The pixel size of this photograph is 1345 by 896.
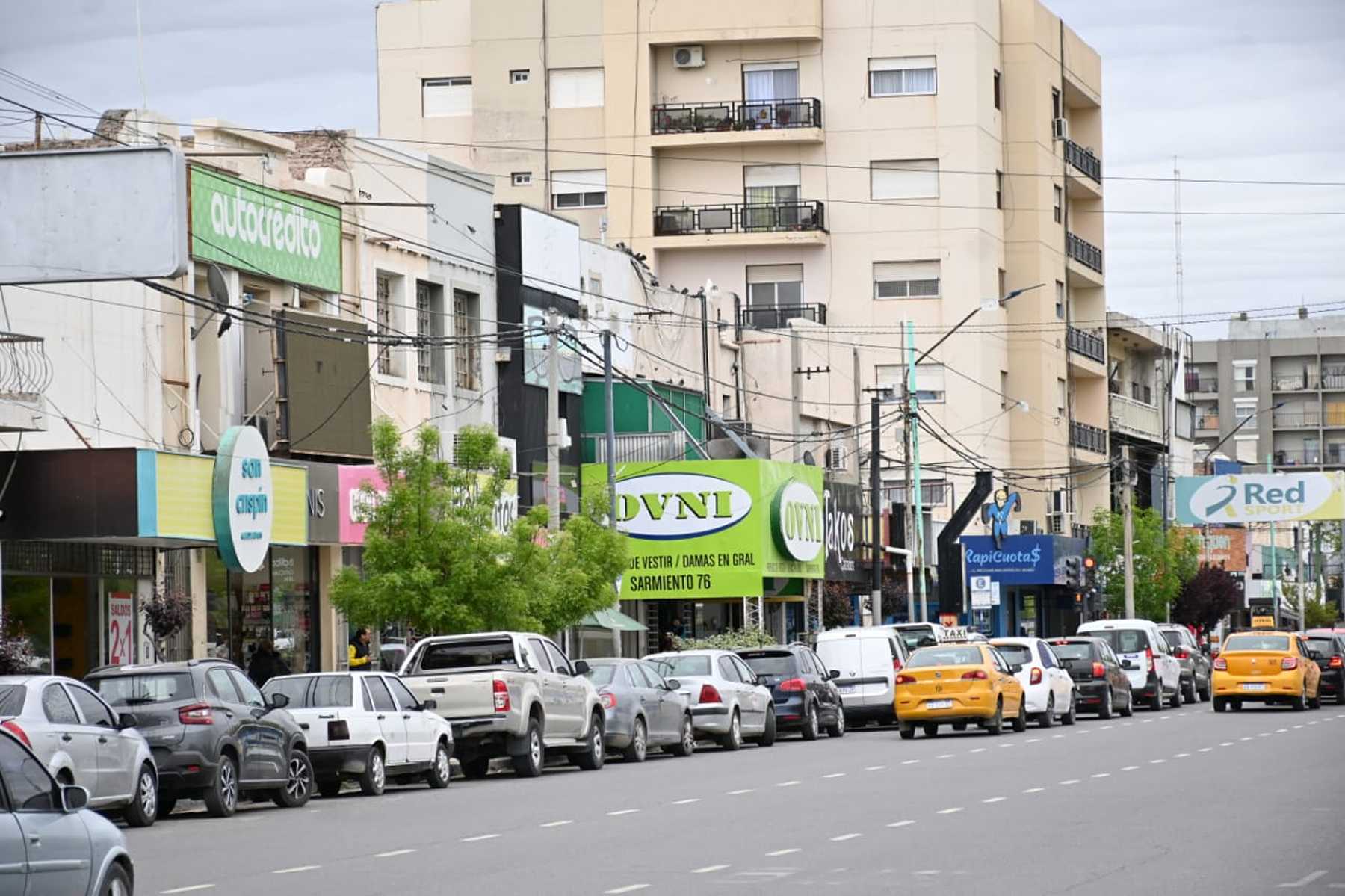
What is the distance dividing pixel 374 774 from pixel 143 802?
15.4 ft

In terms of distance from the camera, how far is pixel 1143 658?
48000mm

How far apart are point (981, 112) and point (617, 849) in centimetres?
5993

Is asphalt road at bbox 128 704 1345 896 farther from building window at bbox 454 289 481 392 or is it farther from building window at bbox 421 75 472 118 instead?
building window at bbox 421 75 472 118

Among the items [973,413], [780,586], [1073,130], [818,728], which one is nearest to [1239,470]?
[1073,130]

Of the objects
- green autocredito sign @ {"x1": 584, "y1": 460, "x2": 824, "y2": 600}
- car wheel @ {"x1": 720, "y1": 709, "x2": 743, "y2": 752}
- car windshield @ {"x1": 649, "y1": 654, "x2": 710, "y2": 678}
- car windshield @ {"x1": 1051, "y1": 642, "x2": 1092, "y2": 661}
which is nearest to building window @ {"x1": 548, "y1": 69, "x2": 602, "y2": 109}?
green autocredito sign @ {"x1": 584, "y1": 460, "x2": 824, "y2": 600}

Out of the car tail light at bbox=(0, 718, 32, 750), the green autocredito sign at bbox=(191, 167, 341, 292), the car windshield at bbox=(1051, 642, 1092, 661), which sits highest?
the green autocredito sign at bbox=(191, 167, 341, 292)

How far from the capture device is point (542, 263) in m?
47.7

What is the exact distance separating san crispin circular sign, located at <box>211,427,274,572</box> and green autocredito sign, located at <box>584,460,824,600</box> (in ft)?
48.9

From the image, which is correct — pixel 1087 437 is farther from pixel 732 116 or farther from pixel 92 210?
pixel 92 210

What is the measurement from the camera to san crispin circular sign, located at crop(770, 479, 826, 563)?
48688mm

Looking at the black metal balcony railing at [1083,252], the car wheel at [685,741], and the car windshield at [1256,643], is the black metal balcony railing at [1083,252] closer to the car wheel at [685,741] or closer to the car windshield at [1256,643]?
the car windshield at [1256,643]

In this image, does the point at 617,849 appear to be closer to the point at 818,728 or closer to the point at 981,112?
the point at 818,728

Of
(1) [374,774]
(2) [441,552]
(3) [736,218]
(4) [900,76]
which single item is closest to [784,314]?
(3) [736,218]

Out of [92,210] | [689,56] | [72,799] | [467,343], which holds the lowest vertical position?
[72,799]
